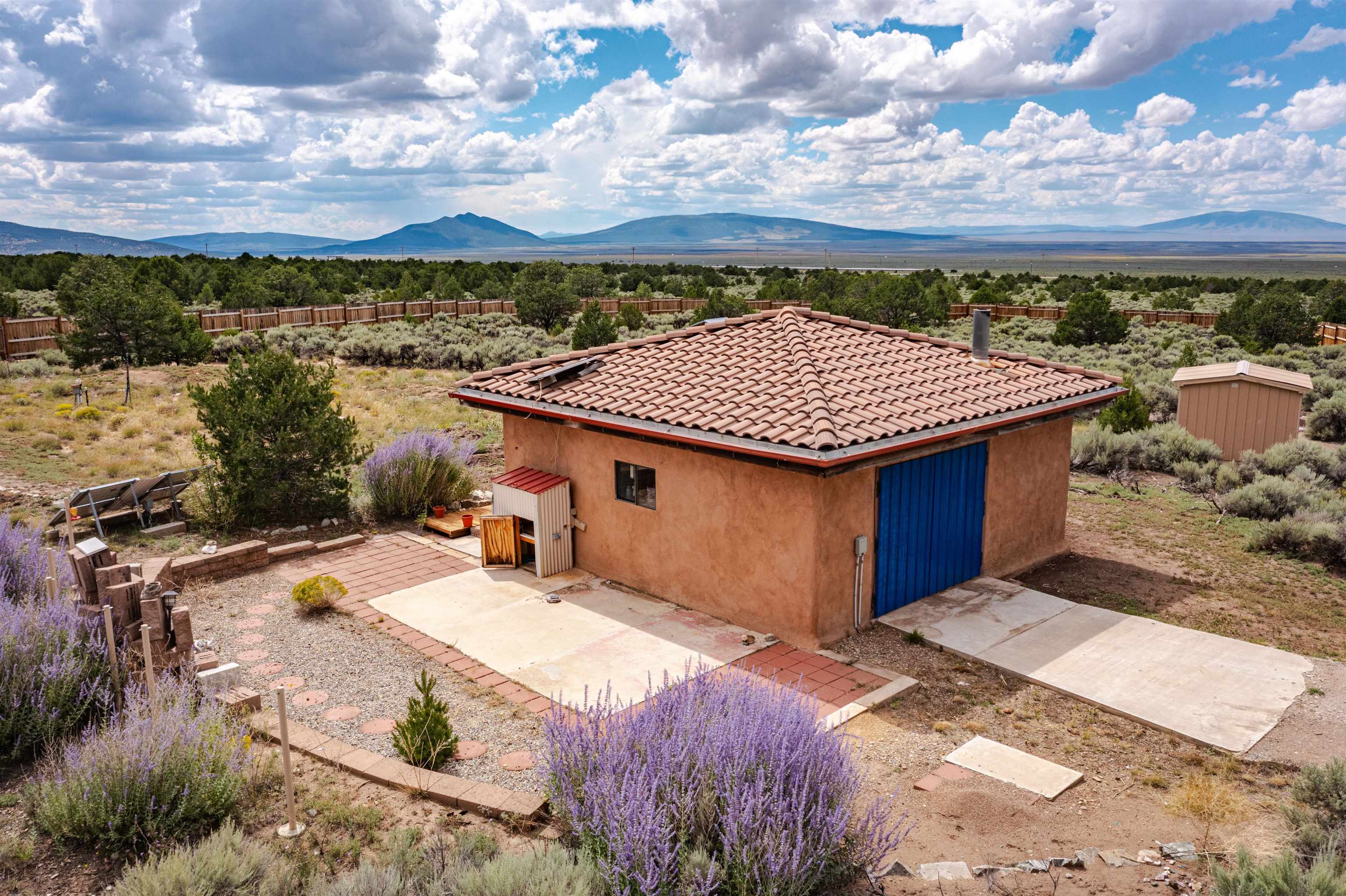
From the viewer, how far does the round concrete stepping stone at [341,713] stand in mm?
7250

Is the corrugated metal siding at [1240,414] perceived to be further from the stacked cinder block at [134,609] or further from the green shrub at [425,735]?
the stacked cinder block at [134,609]

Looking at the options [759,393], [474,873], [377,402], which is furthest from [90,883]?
[377,402]

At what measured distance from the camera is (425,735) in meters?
6.35

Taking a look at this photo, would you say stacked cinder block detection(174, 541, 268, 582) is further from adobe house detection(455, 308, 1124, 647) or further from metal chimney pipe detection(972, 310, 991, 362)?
metal chimney pipe detection(972, 310, 991, 362)

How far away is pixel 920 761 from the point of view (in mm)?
6707

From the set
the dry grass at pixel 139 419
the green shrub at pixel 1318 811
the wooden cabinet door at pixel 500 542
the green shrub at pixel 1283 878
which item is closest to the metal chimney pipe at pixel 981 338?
the wooden cabinet door at pixel 500 542

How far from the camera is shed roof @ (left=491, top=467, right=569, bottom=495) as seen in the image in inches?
427

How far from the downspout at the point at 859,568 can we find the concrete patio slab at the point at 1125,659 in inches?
15.4

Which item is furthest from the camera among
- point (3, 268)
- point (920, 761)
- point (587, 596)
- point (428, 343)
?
point (3, 268)

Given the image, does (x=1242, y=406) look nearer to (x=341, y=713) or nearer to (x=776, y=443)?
(x=776, y=443)

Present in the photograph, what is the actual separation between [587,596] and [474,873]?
578 centimetres

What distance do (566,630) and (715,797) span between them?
15.5ft

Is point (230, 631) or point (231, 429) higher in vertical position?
point (231, 429)

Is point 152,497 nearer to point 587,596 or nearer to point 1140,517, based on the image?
point 587,596
